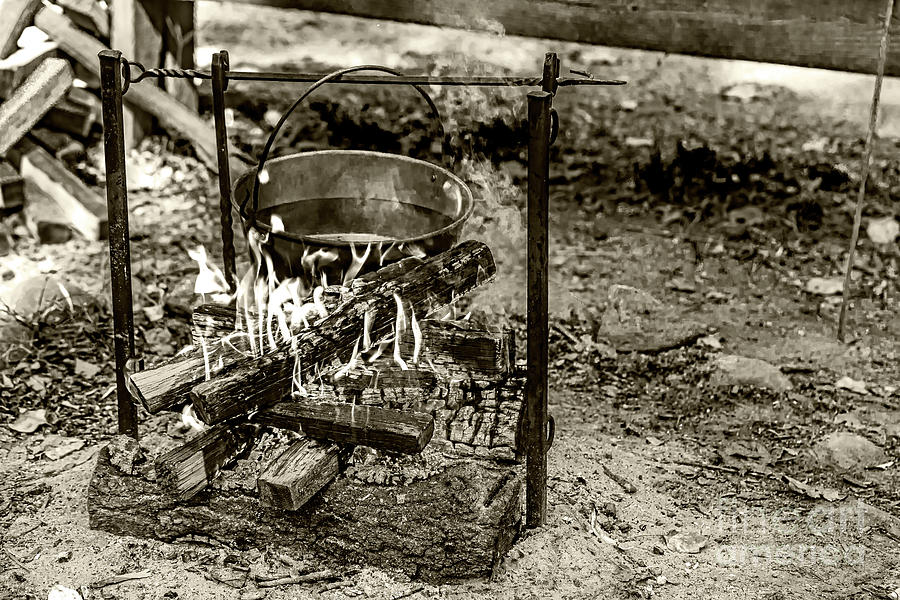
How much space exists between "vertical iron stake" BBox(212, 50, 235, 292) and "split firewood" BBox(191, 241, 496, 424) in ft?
2.50

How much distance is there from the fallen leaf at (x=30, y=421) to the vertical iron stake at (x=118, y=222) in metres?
0.74

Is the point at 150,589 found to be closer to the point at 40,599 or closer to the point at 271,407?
the point at 40,599

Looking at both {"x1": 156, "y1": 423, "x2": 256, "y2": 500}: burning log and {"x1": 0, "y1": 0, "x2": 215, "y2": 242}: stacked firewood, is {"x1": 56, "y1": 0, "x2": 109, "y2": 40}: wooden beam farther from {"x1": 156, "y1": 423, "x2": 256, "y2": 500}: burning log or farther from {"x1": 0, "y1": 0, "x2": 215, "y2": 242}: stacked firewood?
{"x1": 156, "y1": 423, "x2": 256, "y2": 500}: burning log

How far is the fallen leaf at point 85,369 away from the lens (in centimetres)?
427

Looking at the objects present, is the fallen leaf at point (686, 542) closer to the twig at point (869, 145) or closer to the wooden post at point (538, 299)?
the wooden post at point (538, 299)

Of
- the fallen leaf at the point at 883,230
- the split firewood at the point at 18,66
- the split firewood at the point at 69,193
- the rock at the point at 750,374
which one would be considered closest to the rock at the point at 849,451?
the rock at the point at 750,374

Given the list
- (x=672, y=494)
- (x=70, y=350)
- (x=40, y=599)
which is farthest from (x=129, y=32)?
(x=672, y=494)

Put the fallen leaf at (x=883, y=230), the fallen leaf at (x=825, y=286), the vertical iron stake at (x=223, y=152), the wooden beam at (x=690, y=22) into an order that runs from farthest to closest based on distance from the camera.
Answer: the fallen leaf at (x=883, y=230) < the fallen leaf at (x=825, y=286) < the wooden beam at (x=690, y=22) < the vertical iron stake at (x=223, y=152)

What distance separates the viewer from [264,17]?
8734 mm

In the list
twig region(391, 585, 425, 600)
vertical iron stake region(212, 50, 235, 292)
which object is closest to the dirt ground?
twig region(391, 585, 425, 600)

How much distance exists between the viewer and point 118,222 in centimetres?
324

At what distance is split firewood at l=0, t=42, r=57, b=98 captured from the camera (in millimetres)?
5297

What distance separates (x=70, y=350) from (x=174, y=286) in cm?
73

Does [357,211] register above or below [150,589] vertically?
above
